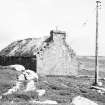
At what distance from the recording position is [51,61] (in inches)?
2090

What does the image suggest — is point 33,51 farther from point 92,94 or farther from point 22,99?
point 22,99

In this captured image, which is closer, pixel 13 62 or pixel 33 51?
pixel 33 51

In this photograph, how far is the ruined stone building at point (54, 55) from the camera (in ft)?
171

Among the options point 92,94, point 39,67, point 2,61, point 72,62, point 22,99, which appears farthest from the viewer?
point 2,61

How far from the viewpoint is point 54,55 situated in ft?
175

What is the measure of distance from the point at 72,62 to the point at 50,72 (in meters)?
5.07


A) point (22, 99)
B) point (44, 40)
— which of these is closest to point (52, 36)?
point (44, 40)

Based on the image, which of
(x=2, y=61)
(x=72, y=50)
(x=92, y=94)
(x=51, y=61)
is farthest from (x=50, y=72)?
(x=92, y=94)

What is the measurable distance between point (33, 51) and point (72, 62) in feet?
25.6

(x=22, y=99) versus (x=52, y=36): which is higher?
(x=52, y=36)

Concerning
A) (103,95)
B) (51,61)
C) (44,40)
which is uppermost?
(44,40)

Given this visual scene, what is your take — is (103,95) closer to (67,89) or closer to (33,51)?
(67,89)

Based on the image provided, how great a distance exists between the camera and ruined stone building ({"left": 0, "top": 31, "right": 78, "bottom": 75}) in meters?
52.1

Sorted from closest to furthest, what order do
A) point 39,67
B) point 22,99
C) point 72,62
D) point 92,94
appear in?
point 22,99 < point 92,94 < point 39,67 < point 72,62
